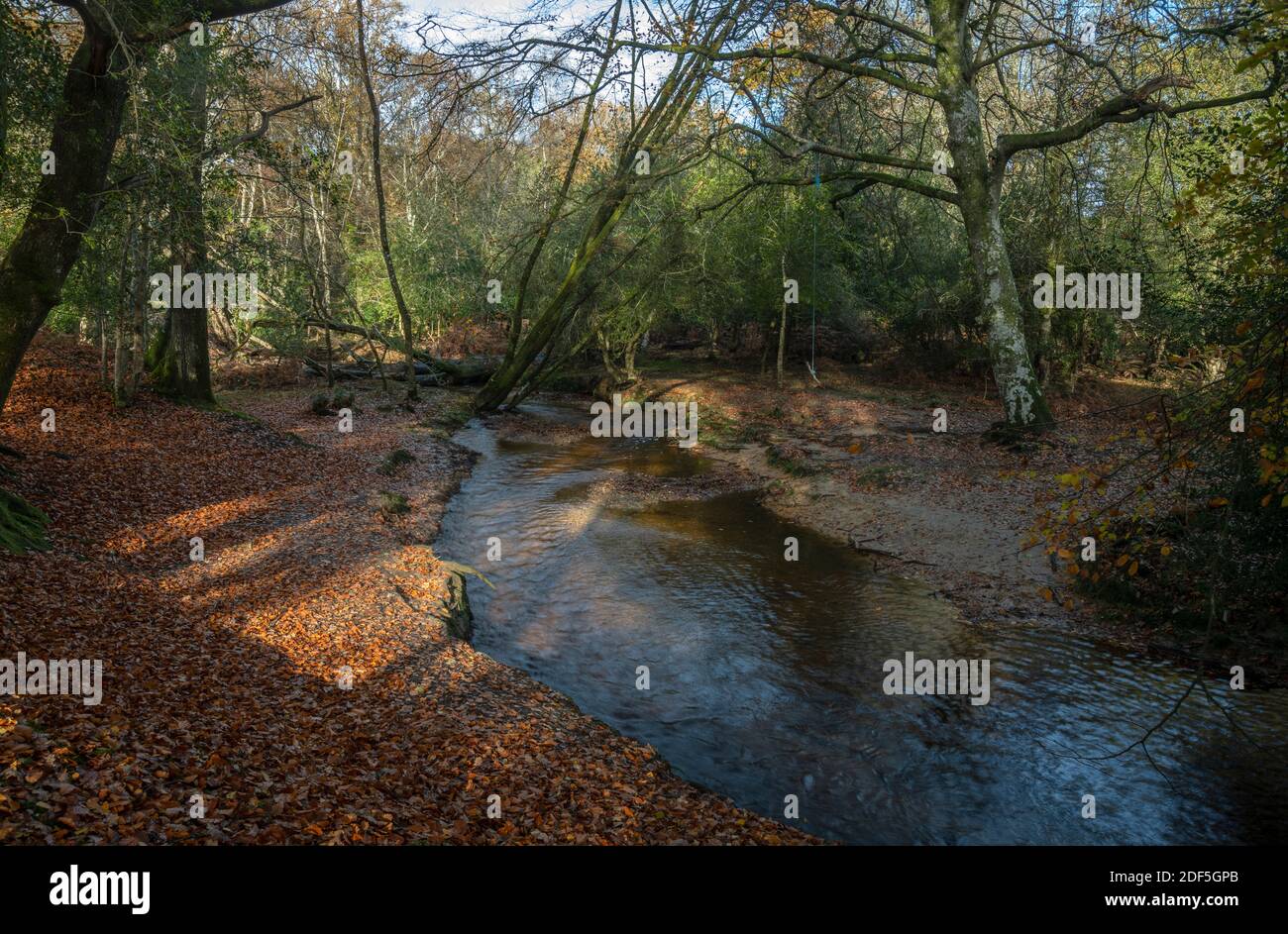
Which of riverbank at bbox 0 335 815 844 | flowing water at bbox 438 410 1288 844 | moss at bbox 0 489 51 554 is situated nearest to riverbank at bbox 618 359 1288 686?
flowing water at bbox 438 410 1288 844

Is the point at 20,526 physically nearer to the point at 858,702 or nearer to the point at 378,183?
the point at 858,702

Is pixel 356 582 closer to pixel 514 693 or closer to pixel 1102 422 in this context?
pixel 514 693

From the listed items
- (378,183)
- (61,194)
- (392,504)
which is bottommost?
(392,504)

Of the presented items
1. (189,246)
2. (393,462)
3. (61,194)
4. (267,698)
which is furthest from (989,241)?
(61,194)

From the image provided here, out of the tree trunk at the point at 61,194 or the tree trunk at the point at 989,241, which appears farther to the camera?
the tree trunk at the point at 989,241

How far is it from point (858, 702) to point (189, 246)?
44.8ft

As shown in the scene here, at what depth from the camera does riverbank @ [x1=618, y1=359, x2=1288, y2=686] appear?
33.5 feet

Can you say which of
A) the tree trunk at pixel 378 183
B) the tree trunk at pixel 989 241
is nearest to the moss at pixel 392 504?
the tree trunk at pixel 378 183

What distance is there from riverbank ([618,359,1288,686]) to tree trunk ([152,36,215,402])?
10.2 m

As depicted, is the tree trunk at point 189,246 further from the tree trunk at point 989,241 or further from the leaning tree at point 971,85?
the tree trunk at point 989,241

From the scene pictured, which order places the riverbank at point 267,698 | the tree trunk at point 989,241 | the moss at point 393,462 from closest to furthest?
the riverbank at point 267,698
the tree trunk at point 989,241
the moss at point 393,462

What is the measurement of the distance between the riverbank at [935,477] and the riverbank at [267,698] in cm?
375

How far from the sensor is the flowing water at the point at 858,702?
21.1ft

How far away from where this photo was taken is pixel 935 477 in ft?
52.4
